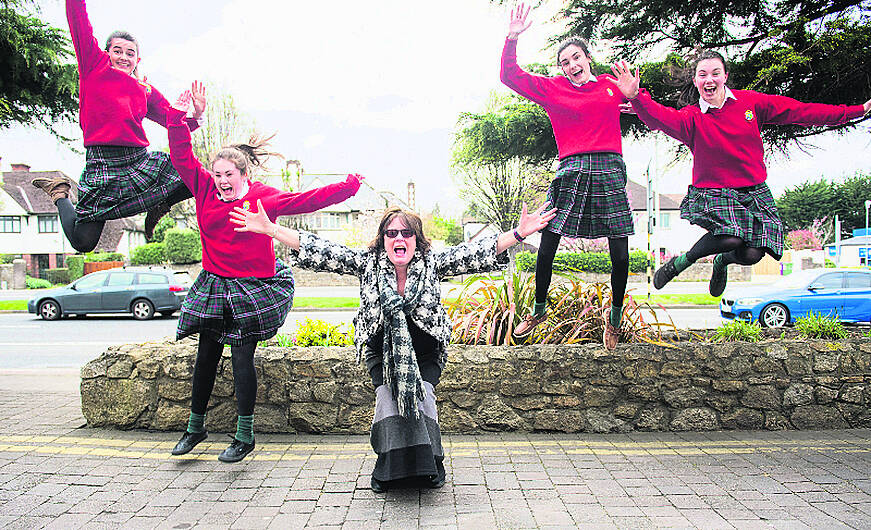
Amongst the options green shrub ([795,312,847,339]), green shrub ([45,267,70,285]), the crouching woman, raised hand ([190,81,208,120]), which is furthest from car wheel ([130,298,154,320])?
green shrub ([45,267,70,285])

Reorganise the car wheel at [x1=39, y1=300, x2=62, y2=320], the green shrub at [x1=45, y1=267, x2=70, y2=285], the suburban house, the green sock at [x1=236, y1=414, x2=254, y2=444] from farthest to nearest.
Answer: the suburban house, the green shrub at [x1=45, y1=267, x2=70, y2=285], the car wheel at [x1=39, y1=300, x2=62, y2=320], the green sock at [x1=236, y1=414, x2=254, y2=444]

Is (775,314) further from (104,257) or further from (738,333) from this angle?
(104,257)

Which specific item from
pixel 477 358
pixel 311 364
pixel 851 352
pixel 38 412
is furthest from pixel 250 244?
pixel 851 352

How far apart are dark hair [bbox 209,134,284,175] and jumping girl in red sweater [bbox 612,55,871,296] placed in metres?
2.53

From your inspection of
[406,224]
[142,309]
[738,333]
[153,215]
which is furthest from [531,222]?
[142,309]

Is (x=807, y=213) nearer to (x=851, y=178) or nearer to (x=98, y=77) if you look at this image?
(x=851, y=178)

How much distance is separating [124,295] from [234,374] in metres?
13.0

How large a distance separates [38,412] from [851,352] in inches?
282

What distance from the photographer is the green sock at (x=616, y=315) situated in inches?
174

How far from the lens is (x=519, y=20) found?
3.84 m

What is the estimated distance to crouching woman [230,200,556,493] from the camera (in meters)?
3.41

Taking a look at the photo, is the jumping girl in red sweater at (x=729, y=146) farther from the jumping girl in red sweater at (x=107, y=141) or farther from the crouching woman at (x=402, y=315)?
the jumping girl in red sweater at (x=107, y=141)

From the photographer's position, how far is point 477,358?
4617 mm

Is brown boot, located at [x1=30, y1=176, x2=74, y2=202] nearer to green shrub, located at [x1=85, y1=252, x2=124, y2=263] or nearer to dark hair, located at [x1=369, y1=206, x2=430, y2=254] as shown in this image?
dark hair, located at [x1=369, y1=206, x2=430, y2=254]
